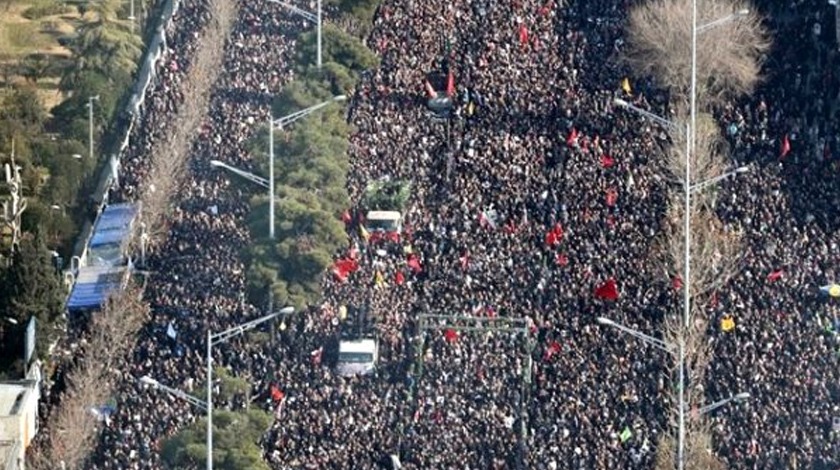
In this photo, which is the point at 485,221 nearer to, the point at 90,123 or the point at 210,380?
the point at 210,380

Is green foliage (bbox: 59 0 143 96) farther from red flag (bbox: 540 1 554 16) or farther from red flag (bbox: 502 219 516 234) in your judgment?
red flag (bbox: 502 219 516 234)

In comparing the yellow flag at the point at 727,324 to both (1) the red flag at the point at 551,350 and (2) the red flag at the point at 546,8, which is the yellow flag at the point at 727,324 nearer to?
(1) the red flag at the point at 551,350

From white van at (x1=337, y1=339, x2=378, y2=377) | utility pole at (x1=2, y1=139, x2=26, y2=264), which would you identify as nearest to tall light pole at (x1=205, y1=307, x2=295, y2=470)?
white van at (x1=337, y1=339, x2=378, y2=377)

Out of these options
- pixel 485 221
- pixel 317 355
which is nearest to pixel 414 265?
pixel 485 221

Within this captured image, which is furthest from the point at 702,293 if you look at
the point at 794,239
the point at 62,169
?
the point at 62,169

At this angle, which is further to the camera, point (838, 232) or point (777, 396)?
point (838, 232)

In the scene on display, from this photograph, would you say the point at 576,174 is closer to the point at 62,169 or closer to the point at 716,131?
the point at 716,131
